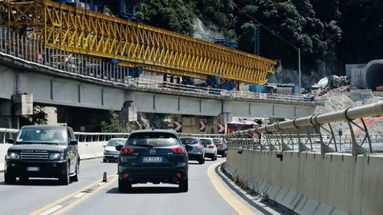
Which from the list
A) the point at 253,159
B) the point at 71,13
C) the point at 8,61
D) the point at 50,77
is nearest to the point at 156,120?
the point at 71,13

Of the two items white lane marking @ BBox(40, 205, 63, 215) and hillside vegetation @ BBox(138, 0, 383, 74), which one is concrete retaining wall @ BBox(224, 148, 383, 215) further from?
hillside vegetation @ BBox(138, 0, 383, 74)

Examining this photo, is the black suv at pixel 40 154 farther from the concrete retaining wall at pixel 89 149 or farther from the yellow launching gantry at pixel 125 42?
the yellow launching gantry at pixel 125 42

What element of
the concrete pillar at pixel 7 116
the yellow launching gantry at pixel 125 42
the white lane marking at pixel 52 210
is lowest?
the white lane marking at pixel 52 210

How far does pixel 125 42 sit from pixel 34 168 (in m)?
59.5

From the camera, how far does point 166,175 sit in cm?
2206

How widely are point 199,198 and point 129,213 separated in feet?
14.6

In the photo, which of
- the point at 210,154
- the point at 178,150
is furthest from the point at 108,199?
the point at 210,154

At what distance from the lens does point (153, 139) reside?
22.4m

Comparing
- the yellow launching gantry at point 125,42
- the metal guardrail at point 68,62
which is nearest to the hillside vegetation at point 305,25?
the yellow launching gantry at point 125,42

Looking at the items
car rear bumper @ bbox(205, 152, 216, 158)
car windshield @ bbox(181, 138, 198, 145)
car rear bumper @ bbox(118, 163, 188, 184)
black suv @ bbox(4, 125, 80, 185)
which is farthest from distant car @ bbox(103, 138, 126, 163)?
car rear bumper @ bbox(118, 163, 188, 184)

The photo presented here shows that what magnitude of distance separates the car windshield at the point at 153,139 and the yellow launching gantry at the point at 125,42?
4551 centimetres

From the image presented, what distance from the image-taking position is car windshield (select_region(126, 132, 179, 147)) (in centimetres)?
2230

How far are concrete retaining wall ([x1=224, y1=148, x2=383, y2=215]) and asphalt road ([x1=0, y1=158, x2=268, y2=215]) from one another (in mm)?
975

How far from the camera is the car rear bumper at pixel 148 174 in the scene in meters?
21.9
